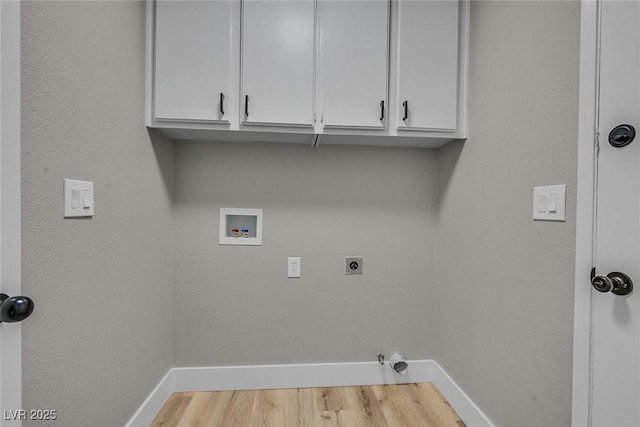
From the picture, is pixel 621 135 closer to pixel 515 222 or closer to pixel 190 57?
pixel 515 222

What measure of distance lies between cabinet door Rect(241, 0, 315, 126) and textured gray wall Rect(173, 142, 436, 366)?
0.33m

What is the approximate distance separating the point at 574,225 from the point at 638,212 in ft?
0.50

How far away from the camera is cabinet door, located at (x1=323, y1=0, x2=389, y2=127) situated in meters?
1.38

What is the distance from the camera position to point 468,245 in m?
1.43

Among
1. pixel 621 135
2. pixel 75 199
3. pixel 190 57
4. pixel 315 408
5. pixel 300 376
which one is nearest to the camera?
pixel 621 135

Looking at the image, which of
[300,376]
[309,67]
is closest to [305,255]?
[300,376]

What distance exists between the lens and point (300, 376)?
169cm

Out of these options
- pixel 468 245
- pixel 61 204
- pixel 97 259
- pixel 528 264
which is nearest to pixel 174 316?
pixel 97 259

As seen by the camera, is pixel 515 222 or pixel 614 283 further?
pixel 515 222

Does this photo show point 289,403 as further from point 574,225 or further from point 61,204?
point 574,225

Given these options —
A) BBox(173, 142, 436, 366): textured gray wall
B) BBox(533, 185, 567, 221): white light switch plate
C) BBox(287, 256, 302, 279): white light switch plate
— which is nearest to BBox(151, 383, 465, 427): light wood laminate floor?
BBox(173, 142, 436, 366): textured gray wall

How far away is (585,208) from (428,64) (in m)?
0.95
